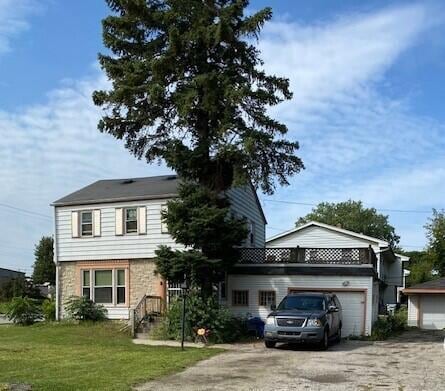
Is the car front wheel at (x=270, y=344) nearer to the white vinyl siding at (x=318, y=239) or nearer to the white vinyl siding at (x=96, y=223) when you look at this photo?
the white vinyl siding at (x=96, y=223)

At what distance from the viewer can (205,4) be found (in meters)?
23.3

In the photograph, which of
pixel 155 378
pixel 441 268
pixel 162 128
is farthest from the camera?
pixel 441 268

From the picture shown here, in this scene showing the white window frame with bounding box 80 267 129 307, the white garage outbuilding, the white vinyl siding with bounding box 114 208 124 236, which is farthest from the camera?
the white garage outbuilding

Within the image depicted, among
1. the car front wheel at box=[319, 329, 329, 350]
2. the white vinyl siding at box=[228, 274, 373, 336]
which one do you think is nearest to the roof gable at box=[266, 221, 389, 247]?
the white vinyl siding at box=[228, 274, 373, 336]

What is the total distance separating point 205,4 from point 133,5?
8.87ft

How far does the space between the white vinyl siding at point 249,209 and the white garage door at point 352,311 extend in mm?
5730

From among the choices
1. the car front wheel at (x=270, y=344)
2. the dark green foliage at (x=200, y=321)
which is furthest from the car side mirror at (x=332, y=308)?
the dark green foliage at (x=200, y=321)

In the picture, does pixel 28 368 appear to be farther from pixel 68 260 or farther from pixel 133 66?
pixel 68 260

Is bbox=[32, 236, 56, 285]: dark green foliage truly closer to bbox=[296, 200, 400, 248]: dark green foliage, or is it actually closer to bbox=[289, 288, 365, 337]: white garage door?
bbox=[296, 200, 400, 248]: dark green foliage

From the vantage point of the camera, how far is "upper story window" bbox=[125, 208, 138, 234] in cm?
2777

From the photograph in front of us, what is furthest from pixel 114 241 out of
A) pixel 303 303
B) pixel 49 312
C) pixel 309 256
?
pixel 303 303

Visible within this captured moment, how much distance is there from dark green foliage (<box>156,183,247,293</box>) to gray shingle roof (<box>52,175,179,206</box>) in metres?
4.10

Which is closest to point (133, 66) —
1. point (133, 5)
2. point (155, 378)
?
point (133, 5)

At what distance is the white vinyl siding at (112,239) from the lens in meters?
27.3
